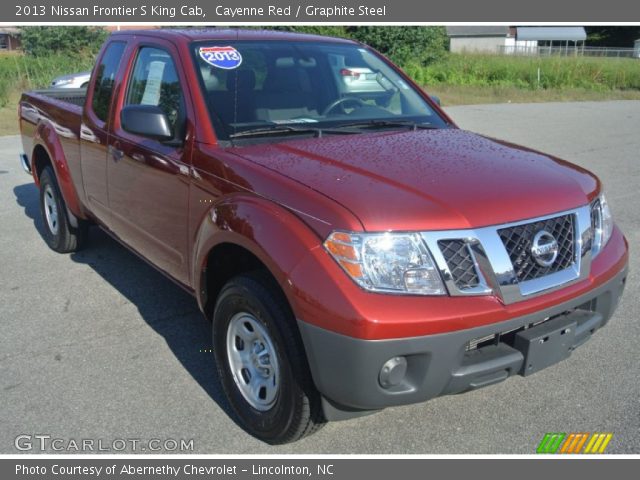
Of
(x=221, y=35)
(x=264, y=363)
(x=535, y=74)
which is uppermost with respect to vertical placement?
(x=221, y=35)

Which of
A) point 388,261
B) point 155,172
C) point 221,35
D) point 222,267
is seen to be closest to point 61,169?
point 155,172

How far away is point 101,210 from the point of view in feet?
15.3

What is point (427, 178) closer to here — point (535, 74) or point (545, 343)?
point (545, 343)

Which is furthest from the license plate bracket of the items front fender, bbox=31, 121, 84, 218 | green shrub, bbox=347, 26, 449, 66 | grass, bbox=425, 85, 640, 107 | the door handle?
green shrub, bbox=347, 26, 449, 66

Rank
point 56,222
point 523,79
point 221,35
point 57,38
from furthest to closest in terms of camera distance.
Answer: point 57,38, point 523,79, point 56,222, point 221,35

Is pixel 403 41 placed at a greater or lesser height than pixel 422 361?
lesser

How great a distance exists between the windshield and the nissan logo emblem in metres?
1.39

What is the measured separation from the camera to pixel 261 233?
2.74 metres

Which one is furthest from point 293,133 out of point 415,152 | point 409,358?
point 409,358

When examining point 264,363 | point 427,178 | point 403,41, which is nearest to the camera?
point 427,178

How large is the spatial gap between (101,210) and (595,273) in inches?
131

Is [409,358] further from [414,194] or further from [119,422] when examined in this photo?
[119,422]

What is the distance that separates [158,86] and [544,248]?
2.46m
